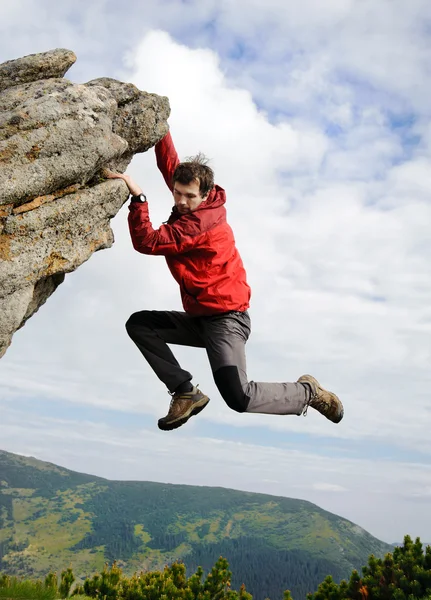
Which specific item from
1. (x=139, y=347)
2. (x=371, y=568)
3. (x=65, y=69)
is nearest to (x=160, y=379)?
(x=139, y=347)

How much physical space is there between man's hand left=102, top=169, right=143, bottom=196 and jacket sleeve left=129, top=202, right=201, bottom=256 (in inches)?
23.5

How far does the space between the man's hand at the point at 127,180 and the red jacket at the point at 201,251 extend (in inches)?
24.5

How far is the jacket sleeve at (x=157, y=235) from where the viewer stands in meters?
9.19

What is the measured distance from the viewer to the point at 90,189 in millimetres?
10117

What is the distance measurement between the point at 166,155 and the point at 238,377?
4795 millimetres

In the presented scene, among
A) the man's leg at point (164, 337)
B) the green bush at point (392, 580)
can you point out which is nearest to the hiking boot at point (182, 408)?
the man's leg at point (164, 337)

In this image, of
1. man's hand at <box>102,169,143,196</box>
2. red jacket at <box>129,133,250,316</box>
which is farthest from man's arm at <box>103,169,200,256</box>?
man's hand at <box>102,169,143,196</box>

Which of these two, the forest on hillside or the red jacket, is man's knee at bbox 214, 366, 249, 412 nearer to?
the red jacket

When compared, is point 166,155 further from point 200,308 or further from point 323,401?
point 323,401

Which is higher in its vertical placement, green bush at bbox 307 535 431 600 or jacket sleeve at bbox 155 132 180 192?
jacket sleeve at bbox 155 132 180 192

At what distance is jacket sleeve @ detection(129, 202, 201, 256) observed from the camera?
919 centimetres

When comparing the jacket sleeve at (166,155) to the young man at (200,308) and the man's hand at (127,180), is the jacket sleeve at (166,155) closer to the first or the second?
the man's hand at (127,180)

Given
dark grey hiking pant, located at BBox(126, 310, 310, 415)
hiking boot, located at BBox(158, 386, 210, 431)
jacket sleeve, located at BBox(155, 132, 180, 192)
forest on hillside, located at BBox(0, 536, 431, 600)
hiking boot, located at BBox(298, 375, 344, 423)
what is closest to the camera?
dark grey hiking pant, located at BBox(126, 310, 310, 415)

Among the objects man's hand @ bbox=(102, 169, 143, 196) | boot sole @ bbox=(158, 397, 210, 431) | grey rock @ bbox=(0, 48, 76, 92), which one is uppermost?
grey rock @ bbox=(0, 48, 76, 92)
